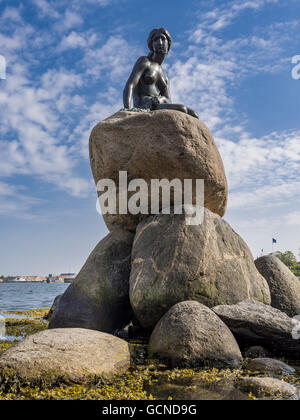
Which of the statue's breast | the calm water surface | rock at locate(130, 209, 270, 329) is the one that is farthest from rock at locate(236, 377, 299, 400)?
the calm water surface

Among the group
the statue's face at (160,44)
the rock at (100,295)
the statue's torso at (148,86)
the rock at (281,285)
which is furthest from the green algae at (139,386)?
the statue's face at (160,44)

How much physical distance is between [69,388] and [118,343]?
126cm

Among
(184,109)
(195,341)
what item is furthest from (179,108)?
(195,341)

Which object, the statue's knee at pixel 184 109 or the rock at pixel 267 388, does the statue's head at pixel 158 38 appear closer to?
the statue's knee at pixel 184 109

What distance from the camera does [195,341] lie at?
4.91 metres

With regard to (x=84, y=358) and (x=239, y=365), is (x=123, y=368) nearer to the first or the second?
(x=84, y=358)

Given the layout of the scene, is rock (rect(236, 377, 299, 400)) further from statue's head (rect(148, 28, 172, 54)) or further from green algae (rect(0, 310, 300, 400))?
statue's head (rect(148, 28, 172, 54))

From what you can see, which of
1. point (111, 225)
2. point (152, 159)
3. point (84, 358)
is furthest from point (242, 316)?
point (111, 225)

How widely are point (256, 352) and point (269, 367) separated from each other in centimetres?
81

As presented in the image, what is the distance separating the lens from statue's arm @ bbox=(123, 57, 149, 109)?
8180 mm

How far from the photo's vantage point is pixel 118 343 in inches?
204

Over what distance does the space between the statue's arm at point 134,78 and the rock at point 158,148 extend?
0.71m

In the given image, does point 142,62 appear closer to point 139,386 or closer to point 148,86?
point 148,86

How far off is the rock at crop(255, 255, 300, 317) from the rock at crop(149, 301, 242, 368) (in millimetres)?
3078
